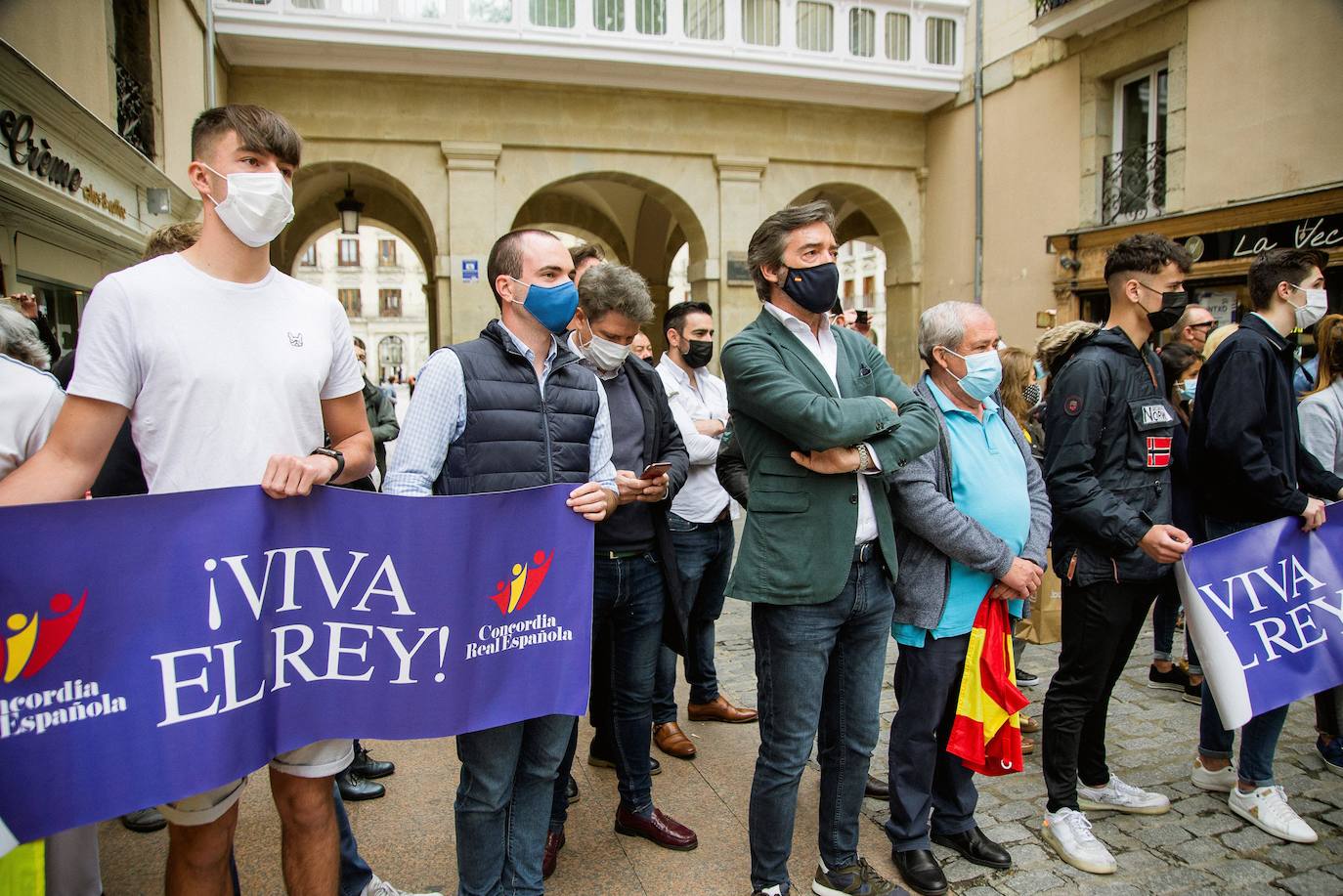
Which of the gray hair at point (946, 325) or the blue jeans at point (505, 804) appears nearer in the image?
the blue jeans at point (505, 804)

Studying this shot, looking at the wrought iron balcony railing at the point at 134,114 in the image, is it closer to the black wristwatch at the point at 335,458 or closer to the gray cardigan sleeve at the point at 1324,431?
the black wristwatch at the point at 335,458

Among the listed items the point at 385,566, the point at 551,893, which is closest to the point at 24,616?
the point at 385,566

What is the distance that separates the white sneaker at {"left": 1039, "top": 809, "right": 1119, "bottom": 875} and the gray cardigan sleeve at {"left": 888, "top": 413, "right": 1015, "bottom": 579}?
1031mm

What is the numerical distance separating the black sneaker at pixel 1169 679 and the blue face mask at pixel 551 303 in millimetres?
4301

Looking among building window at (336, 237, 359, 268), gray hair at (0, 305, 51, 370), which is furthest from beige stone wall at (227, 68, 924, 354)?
building window at (336, 237, 359, 268)

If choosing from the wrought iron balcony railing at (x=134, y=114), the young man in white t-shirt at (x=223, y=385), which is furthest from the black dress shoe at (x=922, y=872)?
the wrought iron balcony railing at (x=134, y=114)

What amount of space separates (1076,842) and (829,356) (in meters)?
2.01

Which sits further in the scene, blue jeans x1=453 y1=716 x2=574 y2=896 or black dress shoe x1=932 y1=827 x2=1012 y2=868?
black dress shoe x1=932 y1=827 x2=1012 y2=868

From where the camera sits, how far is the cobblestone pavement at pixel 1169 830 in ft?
10.1

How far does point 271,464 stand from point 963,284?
1435 cm

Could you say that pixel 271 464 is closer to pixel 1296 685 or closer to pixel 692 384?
pixel 692 384

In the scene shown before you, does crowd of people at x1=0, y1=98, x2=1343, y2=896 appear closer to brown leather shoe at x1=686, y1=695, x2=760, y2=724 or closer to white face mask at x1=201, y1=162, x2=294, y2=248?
white face mask at x1=201, y1=162, x2=294, y2=248

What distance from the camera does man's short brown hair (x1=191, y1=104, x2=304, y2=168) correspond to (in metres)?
2.22

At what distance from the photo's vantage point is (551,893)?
9.91ft
